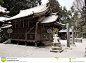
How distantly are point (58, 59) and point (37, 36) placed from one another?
6.00 m

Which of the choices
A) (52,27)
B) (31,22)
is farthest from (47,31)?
(31,22)

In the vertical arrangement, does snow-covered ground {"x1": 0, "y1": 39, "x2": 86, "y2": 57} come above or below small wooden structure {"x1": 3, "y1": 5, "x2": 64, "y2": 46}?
below

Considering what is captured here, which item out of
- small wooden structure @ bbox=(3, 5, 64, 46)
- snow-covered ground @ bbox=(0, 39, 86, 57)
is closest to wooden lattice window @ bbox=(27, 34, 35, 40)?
small wooden structure @ bbox=(3, 5, 64, 46)

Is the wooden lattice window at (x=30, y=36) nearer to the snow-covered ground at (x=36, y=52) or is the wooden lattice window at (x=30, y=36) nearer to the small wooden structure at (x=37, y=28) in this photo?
the small wooden structure at (x=37, y=28)

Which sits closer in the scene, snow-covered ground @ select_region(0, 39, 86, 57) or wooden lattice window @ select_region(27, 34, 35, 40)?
snow-covered ground @ select_region(0, 39, 86, 57)

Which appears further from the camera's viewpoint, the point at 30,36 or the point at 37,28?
the point at 30,36

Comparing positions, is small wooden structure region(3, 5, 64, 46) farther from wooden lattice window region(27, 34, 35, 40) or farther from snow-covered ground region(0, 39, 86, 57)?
snow-covered ground region(0, 39, 86, 57)

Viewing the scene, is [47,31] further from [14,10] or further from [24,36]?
[14,10]

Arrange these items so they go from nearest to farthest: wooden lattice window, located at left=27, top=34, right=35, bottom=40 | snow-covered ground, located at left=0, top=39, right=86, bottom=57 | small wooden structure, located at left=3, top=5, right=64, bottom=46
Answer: snow-covered ground, located at left=0, top=39, right=86, bottom=57 → small wooden structure, located at left=3, top=5, right=64, bottom=46 → wooden lattice window, located at left=27, top=34, right=35, bottom=40

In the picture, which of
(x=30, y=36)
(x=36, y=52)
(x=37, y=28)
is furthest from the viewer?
(x=30, y=36)

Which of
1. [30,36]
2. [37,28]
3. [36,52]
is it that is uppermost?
[37,28]

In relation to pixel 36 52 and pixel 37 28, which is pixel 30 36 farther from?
pixel 36 52

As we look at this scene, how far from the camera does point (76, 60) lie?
14.2ft

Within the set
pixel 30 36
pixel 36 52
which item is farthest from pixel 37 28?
pixel 36 52
